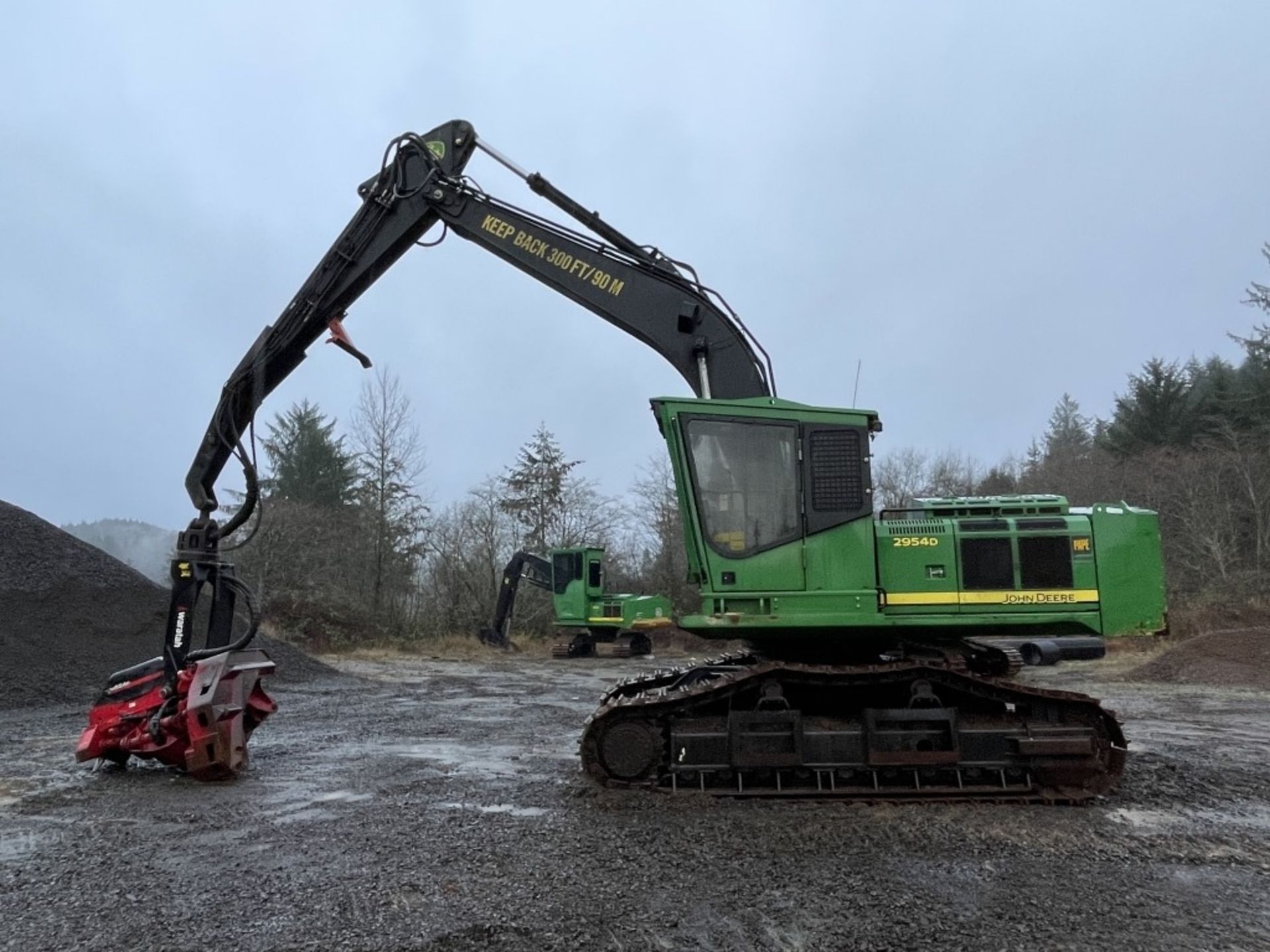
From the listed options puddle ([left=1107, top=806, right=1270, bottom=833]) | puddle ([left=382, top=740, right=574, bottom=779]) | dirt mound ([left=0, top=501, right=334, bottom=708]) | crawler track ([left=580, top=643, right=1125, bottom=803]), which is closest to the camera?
puddle ([left=1107, top=806, right=1270, bottom=833])

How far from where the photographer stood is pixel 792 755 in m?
5.97

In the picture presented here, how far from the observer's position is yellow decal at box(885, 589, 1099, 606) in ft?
20.0

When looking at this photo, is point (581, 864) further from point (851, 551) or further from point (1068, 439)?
point (1068, 439)

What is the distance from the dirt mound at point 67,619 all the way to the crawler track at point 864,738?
9.79 meters

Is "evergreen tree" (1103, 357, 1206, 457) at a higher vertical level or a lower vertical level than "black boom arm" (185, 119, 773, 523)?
higher

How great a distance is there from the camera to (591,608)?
2620 centimetres

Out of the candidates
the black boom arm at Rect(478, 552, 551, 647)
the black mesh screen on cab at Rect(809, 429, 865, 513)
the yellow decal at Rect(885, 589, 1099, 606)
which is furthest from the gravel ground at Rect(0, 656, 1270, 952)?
the black boom arm at Rect(478, 552, 551, 647)

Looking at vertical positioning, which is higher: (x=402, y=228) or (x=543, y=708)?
(x=402, y=228)

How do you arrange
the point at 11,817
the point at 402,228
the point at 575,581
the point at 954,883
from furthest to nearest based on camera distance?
the point at 575,581 → the point at 402,228 → the point at 11,817 → the point at 954,883

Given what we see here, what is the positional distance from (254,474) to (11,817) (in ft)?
9.70

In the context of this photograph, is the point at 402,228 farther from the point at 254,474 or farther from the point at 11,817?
the point at 11,817

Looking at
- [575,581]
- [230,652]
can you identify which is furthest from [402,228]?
[575,581]

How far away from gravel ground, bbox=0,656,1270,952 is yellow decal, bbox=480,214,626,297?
13.2 ft

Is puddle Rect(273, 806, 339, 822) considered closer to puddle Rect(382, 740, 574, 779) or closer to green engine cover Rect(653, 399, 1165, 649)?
puddle Rect(382, 740, 574, 779)
